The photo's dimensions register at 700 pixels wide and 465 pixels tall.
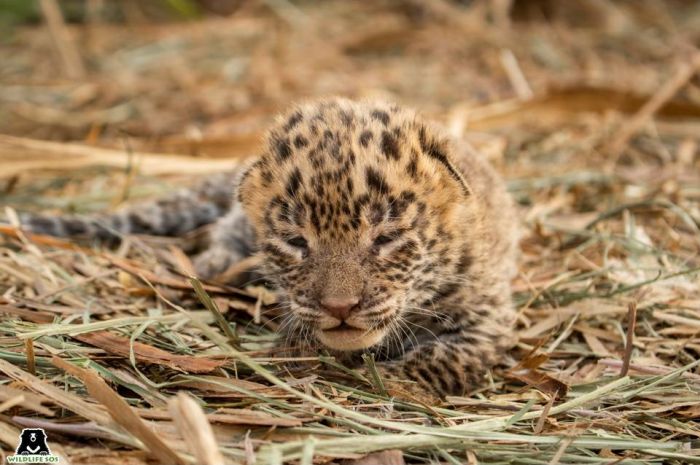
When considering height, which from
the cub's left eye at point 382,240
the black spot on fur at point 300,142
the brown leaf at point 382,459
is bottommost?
the brown leaf at point 382,459

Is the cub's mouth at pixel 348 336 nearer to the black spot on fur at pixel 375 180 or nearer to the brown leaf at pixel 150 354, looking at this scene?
Result: the brown leaf at pixel 150 354

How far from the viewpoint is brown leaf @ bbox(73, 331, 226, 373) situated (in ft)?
13.6

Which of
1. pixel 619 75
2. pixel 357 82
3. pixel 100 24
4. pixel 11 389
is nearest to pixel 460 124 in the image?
pixel 357 82

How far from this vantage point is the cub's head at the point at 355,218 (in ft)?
13.7

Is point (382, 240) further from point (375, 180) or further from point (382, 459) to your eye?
point (382, 459)

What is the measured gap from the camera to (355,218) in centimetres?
422

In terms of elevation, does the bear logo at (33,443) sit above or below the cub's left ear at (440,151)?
below

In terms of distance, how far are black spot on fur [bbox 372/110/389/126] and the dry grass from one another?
1445 mm

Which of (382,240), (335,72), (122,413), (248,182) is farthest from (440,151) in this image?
(335,72)

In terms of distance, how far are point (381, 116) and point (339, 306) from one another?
134 centimetres

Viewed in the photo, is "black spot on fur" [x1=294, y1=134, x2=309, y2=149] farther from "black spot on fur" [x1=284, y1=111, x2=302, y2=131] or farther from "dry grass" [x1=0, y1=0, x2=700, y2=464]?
"dry grass" [x1=0, y1=0, x2=700, y2=464]

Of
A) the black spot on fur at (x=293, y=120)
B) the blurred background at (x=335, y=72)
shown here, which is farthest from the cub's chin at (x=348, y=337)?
the blurred background at (x=335, y=72)

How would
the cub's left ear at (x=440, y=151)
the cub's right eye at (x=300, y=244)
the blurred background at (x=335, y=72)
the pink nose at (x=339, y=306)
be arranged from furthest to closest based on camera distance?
the blurred background at (x=335, y=72) < the cub's left ear at (x=440, y=151) < the cub's right eye at (x=300, y=244) < the pink nose at (x=339, y=306)

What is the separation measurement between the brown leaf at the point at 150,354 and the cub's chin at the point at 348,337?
0.57 metres
